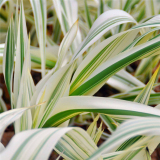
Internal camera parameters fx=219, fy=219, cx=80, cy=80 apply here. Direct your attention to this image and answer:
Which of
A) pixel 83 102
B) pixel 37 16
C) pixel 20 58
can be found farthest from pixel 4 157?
pixel 37 16

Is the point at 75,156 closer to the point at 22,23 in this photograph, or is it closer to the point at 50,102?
the point at 50,102

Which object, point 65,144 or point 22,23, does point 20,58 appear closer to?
point 22,23

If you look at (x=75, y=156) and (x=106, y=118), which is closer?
(x=75, y=156)

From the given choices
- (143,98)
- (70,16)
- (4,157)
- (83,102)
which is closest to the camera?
(4,157)

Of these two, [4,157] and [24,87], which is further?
[24,87]

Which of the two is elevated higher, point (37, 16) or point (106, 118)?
point (37, 16)

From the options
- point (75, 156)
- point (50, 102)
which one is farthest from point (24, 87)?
point (75, 156)

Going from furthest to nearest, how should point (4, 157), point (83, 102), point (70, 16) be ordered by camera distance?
point (70, 16)
point (83, 102)
point (4, 157)

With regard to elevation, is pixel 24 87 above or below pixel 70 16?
below

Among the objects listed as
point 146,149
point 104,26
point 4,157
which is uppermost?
point 104,26
